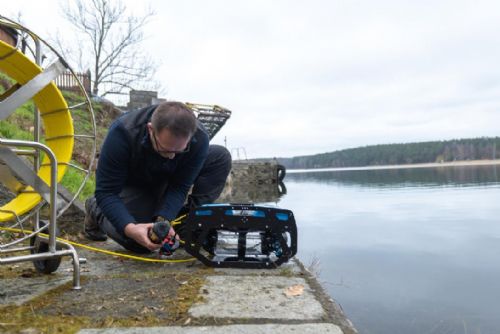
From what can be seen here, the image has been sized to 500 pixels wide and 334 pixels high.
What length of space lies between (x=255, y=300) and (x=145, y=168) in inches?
61.9

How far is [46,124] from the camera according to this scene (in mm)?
2898

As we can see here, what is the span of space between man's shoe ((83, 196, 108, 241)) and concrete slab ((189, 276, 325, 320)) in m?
1.66

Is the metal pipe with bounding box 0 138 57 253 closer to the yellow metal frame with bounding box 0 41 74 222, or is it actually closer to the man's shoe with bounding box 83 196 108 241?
the yellow metal frame with bounding box 0 41 74 222

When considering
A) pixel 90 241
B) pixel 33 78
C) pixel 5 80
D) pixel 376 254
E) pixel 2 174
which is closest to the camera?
pixel 33 78

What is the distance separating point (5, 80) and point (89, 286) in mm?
10701

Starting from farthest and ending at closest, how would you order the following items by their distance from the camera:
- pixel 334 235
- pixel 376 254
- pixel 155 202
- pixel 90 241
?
1. pixel 334 235
2. pixel 376 254
3. pixel 90 241
4. pixel 155 202

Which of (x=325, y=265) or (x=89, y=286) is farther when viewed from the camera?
(x=325, y=265)

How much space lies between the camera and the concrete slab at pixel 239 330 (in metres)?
1.80

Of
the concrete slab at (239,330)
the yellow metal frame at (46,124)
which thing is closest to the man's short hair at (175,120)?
the yellow metal frame at (46,124)

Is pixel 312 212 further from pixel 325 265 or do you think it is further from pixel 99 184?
pixel 99 184

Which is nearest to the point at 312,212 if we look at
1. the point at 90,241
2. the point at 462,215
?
the point at 462,215

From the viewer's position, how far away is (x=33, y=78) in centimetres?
248

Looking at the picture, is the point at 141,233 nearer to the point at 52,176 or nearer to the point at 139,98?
the point at 52,176

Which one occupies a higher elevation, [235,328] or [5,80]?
[5,80]
